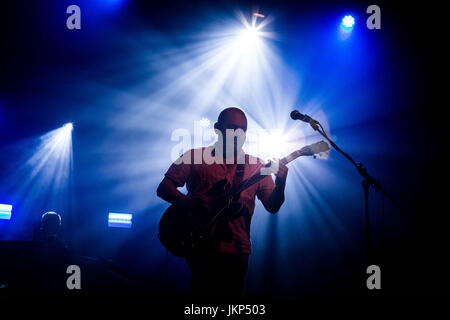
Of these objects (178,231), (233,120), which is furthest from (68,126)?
(233,120)

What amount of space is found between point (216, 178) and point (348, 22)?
4142 mm

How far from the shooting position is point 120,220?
8641 millimetres

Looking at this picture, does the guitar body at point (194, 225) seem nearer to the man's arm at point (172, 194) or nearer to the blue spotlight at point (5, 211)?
the man's arm at point (172, 194)

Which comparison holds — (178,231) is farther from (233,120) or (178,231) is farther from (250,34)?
(250,34)

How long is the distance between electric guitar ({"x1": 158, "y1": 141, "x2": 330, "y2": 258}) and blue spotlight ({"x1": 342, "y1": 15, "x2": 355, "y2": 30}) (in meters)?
3.52

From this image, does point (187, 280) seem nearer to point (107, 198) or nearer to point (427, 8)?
point (107, 198)

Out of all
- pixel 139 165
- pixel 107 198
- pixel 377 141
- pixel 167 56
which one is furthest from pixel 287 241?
pixel 107 198

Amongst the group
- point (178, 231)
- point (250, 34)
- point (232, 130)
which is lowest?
point (178, 231)

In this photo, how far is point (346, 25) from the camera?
503cm

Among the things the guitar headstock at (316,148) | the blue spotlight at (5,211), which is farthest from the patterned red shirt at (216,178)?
the blue spotlight at (5,211)

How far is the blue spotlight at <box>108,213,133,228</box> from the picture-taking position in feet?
28.0

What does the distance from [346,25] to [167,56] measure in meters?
3.69

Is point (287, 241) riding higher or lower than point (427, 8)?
lower

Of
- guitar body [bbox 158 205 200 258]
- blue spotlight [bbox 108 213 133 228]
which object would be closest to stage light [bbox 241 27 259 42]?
guitar body [bbox 158 205 200 258]
